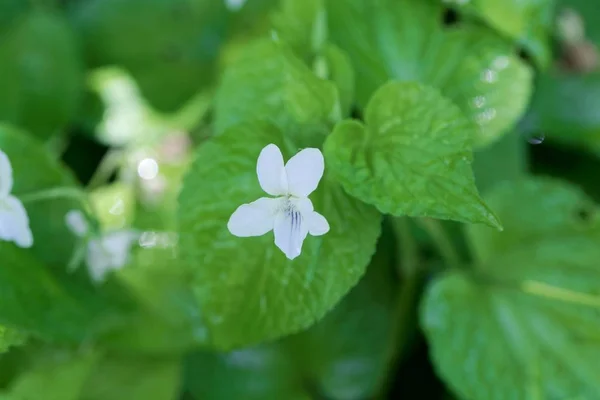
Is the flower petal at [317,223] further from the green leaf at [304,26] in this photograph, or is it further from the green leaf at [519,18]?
the green leaf at [519,18]

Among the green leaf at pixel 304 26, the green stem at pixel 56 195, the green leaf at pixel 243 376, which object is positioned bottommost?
the green leaf at pixel 243 376

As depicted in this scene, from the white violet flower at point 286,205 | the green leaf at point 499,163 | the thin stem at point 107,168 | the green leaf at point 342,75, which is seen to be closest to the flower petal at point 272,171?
the white violet flower at point 286,205

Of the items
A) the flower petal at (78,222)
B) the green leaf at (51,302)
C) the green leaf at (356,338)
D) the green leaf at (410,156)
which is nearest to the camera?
the green leaf at (410,156)

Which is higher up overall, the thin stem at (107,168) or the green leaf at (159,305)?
the thin stem at (107,168)

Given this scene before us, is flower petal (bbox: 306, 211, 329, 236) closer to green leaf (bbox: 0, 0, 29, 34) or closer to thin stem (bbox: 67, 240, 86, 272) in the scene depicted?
thin stem (bbox: 67, 240, 86, 272)

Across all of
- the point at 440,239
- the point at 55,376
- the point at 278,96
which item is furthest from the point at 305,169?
the point at 55,376

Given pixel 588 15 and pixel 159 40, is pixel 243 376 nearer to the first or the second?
pixel 159 40
